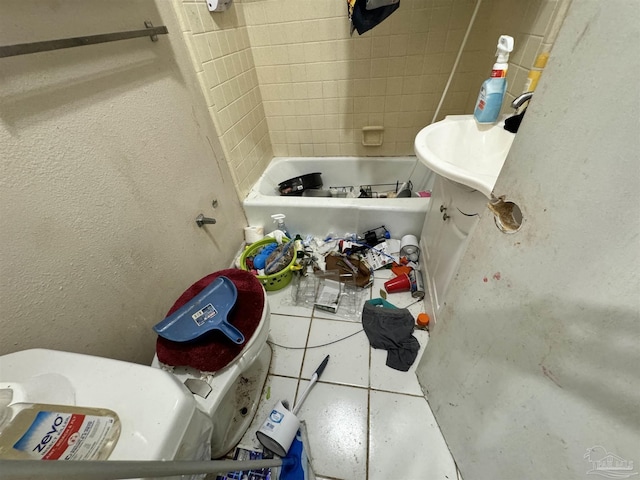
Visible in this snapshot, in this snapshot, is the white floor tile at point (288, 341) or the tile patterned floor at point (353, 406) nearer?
the tile patterned floor at point (353, 406)

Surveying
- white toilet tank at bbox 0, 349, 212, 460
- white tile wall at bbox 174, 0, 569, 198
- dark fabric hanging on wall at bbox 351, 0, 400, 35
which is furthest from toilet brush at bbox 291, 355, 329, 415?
dark fabric hanging on wall at bbox 351, 0, 400, 35

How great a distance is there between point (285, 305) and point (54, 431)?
3.42 feet

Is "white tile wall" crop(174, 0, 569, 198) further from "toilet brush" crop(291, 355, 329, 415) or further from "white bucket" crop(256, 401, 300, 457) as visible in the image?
"white bucket" crop(256, 401, 300, 457)

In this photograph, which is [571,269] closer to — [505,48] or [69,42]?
[505,48]

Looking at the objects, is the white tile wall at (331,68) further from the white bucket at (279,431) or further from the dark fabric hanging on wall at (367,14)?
the white bucket at (279,431)

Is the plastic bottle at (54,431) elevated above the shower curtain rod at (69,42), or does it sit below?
below

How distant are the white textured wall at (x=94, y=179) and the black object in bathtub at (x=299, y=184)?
30.2 inches

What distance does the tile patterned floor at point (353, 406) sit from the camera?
0.87 metres

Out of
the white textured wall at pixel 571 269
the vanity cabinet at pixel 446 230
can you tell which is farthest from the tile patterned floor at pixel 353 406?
the white textured wall at pixel 571 269

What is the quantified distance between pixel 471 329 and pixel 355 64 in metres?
1.53

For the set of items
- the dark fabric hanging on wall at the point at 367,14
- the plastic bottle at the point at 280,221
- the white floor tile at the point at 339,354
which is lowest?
the white floor tile at the point at 339,354

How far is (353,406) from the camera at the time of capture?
1006mm

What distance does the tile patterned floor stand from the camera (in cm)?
87

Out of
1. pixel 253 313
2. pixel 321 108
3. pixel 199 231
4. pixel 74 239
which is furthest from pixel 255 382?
pixel 321 108
